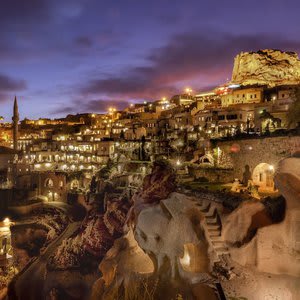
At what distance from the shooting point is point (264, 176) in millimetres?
25234

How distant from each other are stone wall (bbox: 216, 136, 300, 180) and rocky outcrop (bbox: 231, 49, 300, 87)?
161 feet

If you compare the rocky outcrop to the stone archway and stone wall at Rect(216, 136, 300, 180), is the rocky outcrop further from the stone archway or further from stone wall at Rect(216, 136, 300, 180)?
stone wall at Rect(216, 136, 300, 180)

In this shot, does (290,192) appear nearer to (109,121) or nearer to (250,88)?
(250,88)

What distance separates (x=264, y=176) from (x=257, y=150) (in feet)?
6.90

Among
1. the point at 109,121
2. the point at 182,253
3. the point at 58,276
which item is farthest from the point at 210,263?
the point at 109,121

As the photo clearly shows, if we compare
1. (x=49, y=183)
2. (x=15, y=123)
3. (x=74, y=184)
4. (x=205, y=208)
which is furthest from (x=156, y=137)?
(x=205, y=208)

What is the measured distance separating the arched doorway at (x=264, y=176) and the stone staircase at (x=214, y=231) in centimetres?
780

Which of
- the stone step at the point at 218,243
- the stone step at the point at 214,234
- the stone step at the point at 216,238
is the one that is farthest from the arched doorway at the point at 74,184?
the stone step at the point at 218,243

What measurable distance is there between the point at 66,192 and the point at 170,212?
31714 millimetres

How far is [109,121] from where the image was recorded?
7881cm

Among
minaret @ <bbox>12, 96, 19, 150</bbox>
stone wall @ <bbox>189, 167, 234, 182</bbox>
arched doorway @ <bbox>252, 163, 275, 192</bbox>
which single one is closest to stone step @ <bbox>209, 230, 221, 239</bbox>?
arched doorway @ <bbox>252, 163, 275, 192</bbox>

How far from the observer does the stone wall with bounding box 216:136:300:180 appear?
23.5m

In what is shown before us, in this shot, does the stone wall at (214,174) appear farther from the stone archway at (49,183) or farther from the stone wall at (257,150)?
the stone archway at (49,183)

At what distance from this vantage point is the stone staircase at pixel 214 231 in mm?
14969
